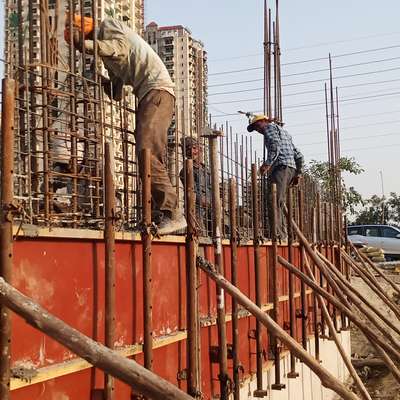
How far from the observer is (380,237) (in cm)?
2705

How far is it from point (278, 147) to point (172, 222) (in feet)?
12.2

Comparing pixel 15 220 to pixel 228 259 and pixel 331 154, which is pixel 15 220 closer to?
pixel 228 259

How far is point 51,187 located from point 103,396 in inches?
53.9

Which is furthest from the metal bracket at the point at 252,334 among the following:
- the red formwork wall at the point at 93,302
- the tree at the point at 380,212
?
the tree at the point at 380,212

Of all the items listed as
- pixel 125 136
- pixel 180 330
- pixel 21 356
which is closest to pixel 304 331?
pixel 180 330

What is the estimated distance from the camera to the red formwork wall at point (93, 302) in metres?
3.40

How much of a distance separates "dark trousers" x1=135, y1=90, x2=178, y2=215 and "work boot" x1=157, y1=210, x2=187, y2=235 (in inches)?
1.3

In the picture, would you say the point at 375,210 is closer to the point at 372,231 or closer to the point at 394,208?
the point at 394,208

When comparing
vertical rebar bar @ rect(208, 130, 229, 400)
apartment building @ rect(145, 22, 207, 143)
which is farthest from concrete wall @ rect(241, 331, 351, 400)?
apartment building @ rect(145, 22, 207, 143)

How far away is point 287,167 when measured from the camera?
8.66 m

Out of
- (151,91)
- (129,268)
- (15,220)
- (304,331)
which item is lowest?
(304,331)

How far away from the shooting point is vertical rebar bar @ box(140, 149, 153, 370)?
4227mm

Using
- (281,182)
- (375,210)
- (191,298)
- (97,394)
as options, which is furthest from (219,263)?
(375,210)

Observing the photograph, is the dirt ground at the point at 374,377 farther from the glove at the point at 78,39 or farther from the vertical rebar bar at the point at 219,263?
the glove at the point at 78,39
